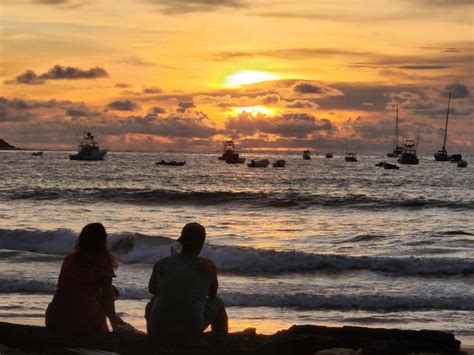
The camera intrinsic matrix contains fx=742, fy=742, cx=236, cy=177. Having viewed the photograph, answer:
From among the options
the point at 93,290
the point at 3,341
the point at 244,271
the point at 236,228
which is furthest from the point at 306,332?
the point at 236,228

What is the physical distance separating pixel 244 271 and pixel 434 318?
7.11m

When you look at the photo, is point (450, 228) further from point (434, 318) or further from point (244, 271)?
point (434, 318)

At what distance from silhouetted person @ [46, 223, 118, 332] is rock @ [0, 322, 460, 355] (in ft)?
0.61

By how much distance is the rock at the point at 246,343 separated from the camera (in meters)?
7.08

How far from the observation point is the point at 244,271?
19.4 meters

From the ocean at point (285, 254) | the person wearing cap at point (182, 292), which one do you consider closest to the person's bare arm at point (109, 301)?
the person wearing cap at point (182, 292)

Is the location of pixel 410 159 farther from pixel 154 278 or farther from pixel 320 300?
pixel 154 278

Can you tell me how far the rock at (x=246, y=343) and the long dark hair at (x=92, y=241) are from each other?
2.63ft

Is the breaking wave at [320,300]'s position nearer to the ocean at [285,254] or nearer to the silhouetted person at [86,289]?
the ocean at [285,254]

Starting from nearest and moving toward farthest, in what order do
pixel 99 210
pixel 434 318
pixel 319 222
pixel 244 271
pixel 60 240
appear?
pixel 434 318 → pixel 244 271 → pixel 60 240 → pixel 319 222 → pixel 99 210

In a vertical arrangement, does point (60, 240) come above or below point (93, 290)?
below

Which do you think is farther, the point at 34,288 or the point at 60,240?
the point at 60,240

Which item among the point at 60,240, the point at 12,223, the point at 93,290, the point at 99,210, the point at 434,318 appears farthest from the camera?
the point at 99,210

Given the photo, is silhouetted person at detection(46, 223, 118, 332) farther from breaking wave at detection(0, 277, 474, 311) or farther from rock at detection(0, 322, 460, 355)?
breaking wave at detection(0, 277, 474, 311)
